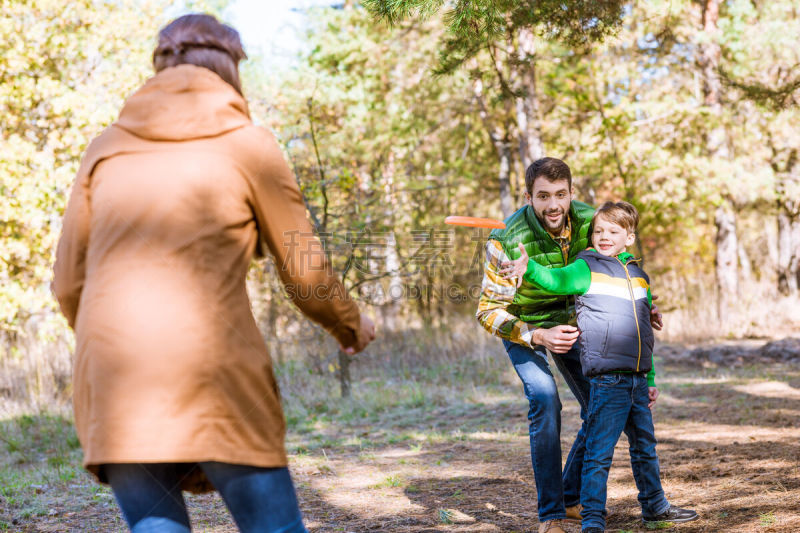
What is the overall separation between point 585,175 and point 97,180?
50.6 feet

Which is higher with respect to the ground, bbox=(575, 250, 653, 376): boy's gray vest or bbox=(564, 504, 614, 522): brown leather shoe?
bbox=(575, 250, 653, 376): boy's gray vest

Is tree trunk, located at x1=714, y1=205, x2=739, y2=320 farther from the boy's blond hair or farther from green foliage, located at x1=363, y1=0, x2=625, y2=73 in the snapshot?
the boy's blond hair

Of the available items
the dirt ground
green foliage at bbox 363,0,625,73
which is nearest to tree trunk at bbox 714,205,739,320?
the dirt ground

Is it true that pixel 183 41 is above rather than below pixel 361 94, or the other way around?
below

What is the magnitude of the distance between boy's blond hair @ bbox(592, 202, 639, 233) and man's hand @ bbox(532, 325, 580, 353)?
1.93ft

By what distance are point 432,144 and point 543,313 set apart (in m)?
14.4

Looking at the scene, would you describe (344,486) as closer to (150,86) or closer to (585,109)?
(150,86)

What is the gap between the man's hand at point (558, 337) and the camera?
3.58 metres

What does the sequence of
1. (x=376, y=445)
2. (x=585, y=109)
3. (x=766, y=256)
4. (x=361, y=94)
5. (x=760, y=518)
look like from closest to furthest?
(x=760, y=518) < (x=376, y=445) < (x=585, y=109) < (x=361, y=94) < (x=766, y=256)

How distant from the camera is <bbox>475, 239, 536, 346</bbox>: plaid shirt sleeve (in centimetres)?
374

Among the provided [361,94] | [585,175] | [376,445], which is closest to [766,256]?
[585,175]

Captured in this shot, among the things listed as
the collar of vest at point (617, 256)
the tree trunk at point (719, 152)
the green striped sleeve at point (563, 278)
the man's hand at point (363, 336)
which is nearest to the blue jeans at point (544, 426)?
the green striped sleeve at point (563, 278)

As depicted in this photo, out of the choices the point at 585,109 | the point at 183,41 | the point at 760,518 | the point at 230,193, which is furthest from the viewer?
the point at 585,109

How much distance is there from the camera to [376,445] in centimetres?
677
